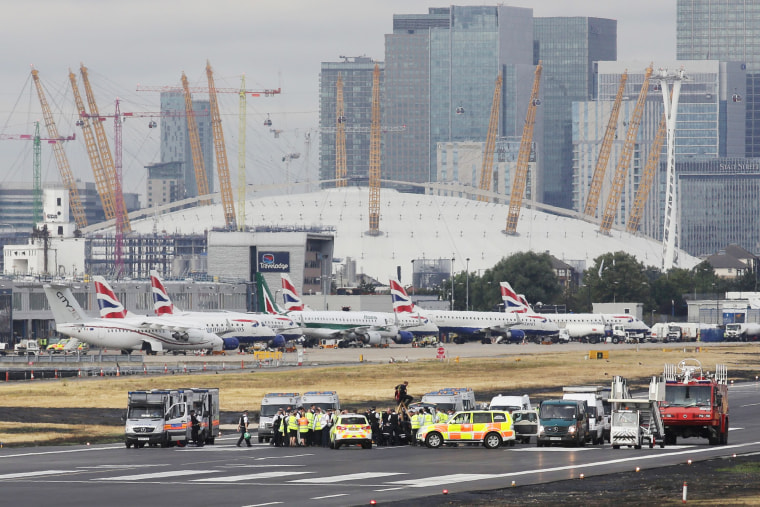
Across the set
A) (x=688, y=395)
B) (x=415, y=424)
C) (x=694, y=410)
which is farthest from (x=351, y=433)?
(x=694, y=410)

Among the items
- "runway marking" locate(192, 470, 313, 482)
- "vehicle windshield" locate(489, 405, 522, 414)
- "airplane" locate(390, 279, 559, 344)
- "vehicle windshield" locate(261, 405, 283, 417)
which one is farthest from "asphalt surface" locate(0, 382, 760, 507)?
"airplane" locate(390, 279, 559, 344)

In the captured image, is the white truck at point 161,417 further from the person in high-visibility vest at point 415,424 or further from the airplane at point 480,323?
the airplane at point 480,323

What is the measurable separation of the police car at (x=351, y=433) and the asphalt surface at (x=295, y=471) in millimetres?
468

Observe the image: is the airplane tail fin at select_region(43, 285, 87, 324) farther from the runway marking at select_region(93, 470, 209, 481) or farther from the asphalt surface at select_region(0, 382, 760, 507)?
the runway marking at select_region(93, 470, 209, 481)

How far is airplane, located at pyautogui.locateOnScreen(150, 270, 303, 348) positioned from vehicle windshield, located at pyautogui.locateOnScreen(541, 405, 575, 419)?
93.8m

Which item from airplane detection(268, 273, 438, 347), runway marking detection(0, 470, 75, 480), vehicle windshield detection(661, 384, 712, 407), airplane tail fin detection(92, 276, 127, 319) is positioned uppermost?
airplane tail fin detection(92, 276, 127, 319)

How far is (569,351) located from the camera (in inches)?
6275

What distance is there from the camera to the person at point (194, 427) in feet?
217

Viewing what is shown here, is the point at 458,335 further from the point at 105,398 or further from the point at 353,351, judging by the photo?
the point at 105,398

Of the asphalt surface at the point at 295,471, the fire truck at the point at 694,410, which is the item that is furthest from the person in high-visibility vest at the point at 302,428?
the fire truck at the point at 694,410

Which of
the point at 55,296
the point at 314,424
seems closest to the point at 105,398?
the point at 314,424

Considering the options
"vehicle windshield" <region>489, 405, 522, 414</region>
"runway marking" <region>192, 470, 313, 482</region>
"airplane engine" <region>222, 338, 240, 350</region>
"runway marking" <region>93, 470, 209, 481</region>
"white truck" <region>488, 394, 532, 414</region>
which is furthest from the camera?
"airplane engine" <region>222, 338, 240, 350</region>

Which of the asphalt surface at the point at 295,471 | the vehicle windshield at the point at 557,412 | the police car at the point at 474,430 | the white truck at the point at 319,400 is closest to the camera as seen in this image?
the asphalt surface at the point at 295,471

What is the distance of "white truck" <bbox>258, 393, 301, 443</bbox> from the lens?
68.9 meters
